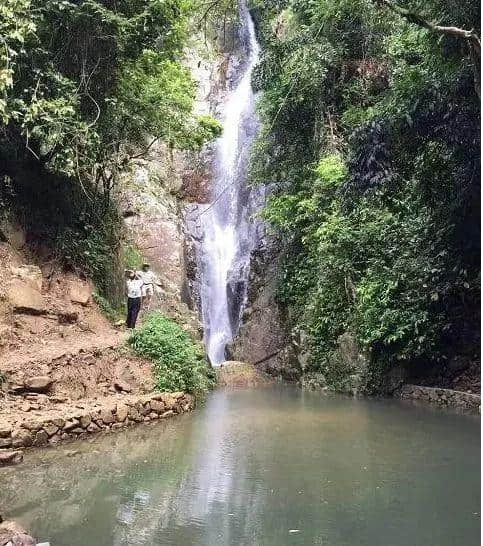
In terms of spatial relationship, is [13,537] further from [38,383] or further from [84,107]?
[84,107]

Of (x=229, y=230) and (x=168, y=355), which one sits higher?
(x=229, y=230)

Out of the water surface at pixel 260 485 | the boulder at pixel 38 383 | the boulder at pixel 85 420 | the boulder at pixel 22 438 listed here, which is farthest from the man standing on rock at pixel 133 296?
the boulder at pixel 22 438

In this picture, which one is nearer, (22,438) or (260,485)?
(260,485)

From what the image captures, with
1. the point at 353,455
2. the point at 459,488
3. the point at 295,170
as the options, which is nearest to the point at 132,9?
the point at 295,170

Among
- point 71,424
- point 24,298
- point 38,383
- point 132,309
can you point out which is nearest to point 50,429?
point 71,424

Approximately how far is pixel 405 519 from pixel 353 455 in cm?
226

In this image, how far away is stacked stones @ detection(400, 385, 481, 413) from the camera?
1030cm

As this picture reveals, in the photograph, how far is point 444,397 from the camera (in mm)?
10984

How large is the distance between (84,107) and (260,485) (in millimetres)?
9174

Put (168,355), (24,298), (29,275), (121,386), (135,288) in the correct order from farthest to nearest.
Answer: (135,288) < (29,275) < (168,355) < (24,298) < (121,386)

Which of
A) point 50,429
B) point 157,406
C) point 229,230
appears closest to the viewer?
point 50,429

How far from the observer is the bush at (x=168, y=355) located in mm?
10586

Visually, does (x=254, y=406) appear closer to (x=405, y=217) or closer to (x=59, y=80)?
(x=405, y=217)

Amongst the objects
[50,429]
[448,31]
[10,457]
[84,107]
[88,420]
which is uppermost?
[84,107]
